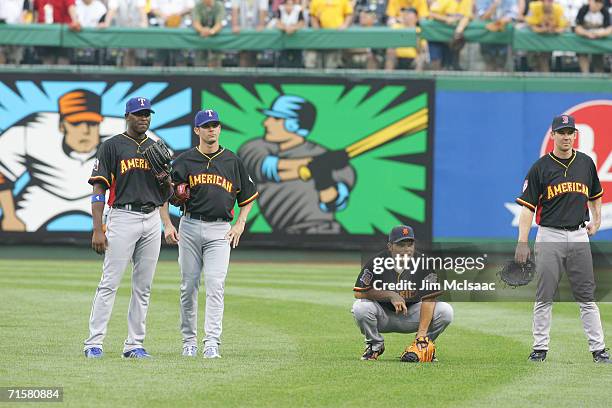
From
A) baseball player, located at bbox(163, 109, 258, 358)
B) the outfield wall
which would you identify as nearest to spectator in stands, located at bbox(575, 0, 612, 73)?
the outfield wall

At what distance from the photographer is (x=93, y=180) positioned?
9.68 m

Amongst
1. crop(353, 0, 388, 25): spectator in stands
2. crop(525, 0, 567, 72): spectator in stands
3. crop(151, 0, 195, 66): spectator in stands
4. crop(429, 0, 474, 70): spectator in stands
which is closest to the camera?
crop(525, 0, 567, 72): spectator in stands

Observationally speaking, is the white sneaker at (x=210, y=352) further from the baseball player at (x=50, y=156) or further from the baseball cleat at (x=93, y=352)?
the baseball player at (x=50, y=156)

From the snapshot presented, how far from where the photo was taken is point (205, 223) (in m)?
9.90

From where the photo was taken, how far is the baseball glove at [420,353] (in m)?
9.77

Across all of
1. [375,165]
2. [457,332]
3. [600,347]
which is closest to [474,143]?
[375,165]

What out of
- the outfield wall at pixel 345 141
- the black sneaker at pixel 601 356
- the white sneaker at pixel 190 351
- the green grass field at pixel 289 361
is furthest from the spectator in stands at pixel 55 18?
the black sneaker at pixel 601 356

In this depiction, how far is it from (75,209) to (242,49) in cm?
419

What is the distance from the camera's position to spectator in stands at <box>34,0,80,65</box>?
22188 mm

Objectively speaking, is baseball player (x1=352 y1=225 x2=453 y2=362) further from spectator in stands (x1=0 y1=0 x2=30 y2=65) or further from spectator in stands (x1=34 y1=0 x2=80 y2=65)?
spectator in stands (x1=0 y1=0 x2=30 y2=65)

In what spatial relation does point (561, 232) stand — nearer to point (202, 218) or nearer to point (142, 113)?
point (202, 218)

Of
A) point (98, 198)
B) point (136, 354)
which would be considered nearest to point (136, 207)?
point (98, 198)

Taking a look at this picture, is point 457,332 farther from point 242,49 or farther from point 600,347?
point 242,49

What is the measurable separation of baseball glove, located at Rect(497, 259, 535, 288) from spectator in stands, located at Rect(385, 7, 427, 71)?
12.5 metres
